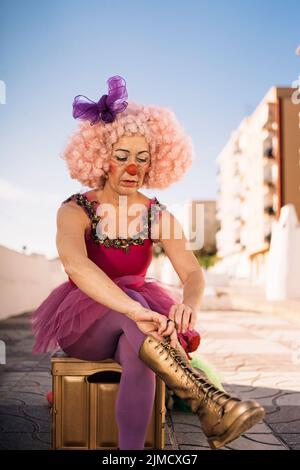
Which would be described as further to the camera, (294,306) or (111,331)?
(294,306)

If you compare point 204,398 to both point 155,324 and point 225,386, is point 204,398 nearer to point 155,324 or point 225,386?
point 155,324

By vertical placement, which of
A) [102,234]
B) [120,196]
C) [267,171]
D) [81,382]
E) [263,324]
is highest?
[267,171]

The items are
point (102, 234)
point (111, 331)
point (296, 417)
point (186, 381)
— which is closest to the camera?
point (186, 381)

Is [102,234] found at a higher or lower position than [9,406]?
Answer: higher

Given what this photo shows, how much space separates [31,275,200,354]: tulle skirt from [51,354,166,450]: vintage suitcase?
9cm

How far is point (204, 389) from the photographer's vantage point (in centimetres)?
137

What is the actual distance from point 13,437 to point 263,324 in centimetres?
494

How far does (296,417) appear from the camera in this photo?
2291mm

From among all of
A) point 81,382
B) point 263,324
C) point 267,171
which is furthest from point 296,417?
point 267,171

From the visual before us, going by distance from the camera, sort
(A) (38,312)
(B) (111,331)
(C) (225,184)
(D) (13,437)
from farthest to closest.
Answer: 1. (C) (225,184)
2. (D) (13,437)
3. (A) (38,312)
4. (B) (111,331)

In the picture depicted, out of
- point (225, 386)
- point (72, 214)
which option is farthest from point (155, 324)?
point (225, 386)

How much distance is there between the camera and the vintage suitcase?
1.65 meters

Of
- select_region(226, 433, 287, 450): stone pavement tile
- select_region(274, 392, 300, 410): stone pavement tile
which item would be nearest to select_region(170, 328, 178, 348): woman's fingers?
select_region(226, 433, 287, 450): stone pavement tile

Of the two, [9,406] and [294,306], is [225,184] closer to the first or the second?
[294,306]
